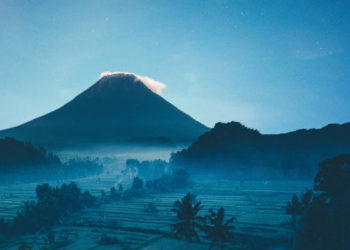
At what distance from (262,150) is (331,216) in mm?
145272

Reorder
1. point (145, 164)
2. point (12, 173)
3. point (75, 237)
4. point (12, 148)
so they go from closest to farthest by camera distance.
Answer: point (75, 237), point (145, 164), point (12, 173), point (12, 148)

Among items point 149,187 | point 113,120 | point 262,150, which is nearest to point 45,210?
point 149,187

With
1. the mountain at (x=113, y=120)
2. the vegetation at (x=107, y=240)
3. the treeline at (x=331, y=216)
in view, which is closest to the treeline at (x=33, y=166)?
the mountain at (x=113, y=120)

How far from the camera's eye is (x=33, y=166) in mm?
167500

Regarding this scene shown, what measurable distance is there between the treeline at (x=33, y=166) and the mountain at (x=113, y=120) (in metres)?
35.2

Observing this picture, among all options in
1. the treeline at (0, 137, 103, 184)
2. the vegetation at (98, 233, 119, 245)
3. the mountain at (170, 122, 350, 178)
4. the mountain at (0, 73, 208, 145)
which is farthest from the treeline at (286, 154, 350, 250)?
the treeline at (0, 137, 103, 184)

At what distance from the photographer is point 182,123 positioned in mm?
147125

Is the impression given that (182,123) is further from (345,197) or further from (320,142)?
(345,197)

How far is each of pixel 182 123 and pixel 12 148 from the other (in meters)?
117

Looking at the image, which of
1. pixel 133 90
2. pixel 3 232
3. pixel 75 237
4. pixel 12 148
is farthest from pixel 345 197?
pixel 12 148

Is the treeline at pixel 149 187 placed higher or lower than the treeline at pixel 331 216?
lower

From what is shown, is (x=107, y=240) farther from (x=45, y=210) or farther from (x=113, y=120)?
(x=113, y=120)

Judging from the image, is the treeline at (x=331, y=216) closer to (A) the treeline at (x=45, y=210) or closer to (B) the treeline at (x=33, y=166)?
(A) the treeline at (x=45, y=210)

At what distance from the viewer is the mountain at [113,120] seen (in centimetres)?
11538
